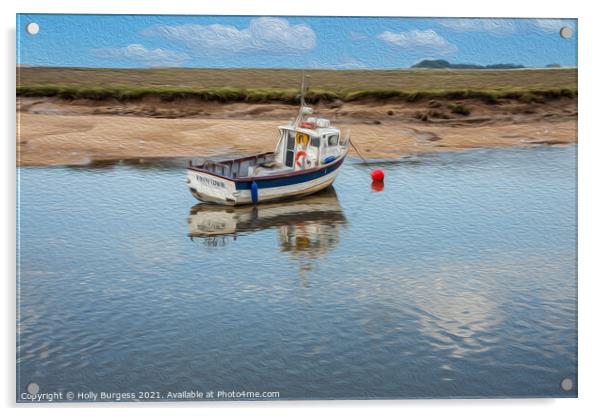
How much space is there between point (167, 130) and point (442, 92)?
5.82m

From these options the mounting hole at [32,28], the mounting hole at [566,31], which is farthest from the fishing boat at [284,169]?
the mounting hole at [566,31]

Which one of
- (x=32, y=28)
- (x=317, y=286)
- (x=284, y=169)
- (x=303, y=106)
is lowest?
(x=317, y=286)

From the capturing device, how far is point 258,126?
17.5 m

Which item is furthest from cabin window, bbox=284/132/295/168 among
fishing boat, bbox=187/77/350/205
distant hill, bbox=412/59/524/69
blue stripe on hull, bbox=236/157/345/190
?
distant hill, bbox=412/59/524/69

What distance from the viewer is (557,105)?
1567 centimetres

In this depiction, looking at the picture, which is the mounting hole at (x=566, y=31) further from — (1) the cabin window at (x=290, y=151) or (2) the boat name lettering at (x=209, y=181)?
(2) the boat name lettering at (x=209, y=181)

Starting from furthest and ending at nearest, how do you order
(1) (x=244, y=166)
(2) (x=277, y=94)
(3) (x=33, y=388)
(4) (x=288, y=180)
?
(4) (x=288, y=180)
(1) (x=244, y=166)
(2) (x=277, y=94)
(3) (x=33, y=388)

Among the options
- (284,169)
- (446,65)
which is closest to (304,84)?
(446,65)

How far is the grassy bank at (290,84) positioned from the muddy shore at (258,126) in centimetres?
27

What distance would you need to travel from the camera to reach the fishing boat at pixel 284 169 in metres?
18.5

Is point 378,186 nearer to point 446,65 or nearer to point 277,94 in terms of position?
point 277,94

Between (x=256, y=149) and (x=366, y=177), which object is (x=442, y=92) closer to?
(x=366, y=177)

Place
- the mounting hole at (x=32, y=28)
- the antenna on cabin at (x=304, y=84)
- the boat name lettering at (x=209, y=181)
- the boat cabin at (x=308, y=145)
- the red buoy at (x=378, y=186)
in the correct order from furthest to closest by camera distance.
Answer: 1. the boat cabin at (x=308, y=145)
2. the boat name lettering at (x=209, y=181)
3. the red buoy at (x=378, y=186)
4. the antenna on cabin at (x=304, y=84)
5. the mounting hole at (x=32, y=28)

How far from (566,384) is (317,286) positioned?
4.51 metres
